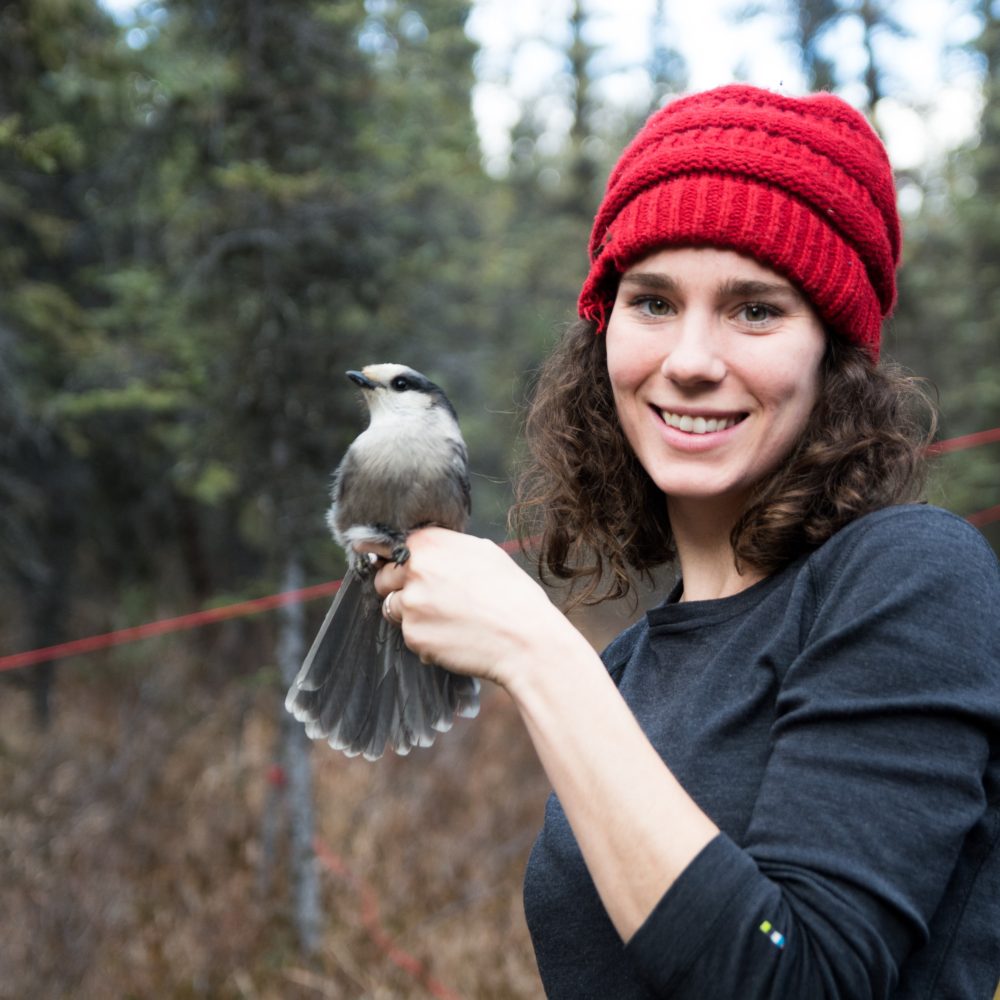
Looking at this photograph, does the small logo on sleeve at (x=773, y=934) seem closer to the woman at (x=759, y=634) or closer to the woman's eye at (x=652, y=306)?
the woman at (x=759, y=634)

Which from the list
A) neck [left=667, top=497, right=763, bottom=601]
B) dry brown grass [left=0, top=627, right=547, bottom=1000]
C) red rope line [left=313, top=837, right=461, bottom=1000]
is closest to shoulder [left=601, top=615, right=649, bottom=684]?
neck [left=667, top=497, right=763, bottom=601]

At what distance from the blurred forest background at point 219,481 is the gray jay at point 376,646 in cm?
74

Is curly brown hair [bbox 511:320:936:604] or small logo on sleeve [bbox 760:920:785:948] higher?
curly brown hair [bbox 511:320:936:604]

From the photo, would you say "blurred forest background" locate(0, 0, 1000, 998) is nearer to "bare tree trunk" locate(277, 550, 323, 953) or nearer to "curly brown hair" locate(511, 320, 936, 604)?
"bare tree trunk" locate(277, 550, 323, 953)

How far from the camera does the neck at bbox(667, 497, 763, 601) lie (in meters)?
1.52

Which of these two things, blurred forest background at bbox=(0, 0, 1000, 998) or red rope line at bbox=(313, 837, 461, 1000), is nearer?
blurred forest background at bbox=(0, 0, 1000, 998)

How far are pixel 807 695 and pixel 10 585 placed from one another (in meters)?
8.17

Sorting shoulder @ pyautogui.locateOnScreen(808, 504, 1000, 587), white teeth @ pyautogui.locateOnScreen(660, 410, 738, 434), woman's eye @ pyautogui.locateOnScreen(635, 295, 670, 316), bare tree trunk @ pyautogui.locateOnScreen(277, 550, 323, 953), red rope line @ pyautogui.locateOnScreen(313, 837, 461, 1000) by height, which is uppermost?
woman's eye @ pyautogui.locateOnScreen(635, 295, 670, 316)

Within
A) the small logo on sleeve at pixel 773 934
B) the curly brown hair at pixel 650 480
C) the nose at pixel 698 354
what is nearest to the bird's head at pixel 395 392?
the curly brown hair at pixel 650 480

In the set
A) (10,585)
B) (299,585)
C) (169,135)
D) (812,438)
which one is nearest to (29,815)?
(10,585)

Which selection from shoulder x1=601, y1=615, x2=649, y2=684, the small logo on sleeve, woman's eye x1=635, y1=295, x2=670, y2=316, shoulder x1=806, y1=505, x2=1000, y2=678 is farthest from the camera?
shoulder x1=601, y1=615, x2=649, y2=684

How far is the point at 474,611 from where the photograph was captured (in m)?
1.27

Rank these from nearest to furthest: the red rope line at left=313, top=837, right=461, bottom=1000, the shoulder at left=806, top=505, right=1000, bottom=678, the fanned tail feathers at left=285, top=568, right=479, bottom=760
Result: the shoulder at left=806, top=505, right=1000, bottom=678 → the fanned tail feathers at left=285, top=568, right=479, bottom=760 → the red rope line at left=313, top=837, right=461, bottom=1000

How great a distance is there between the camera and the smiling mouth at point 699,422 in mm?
1401
